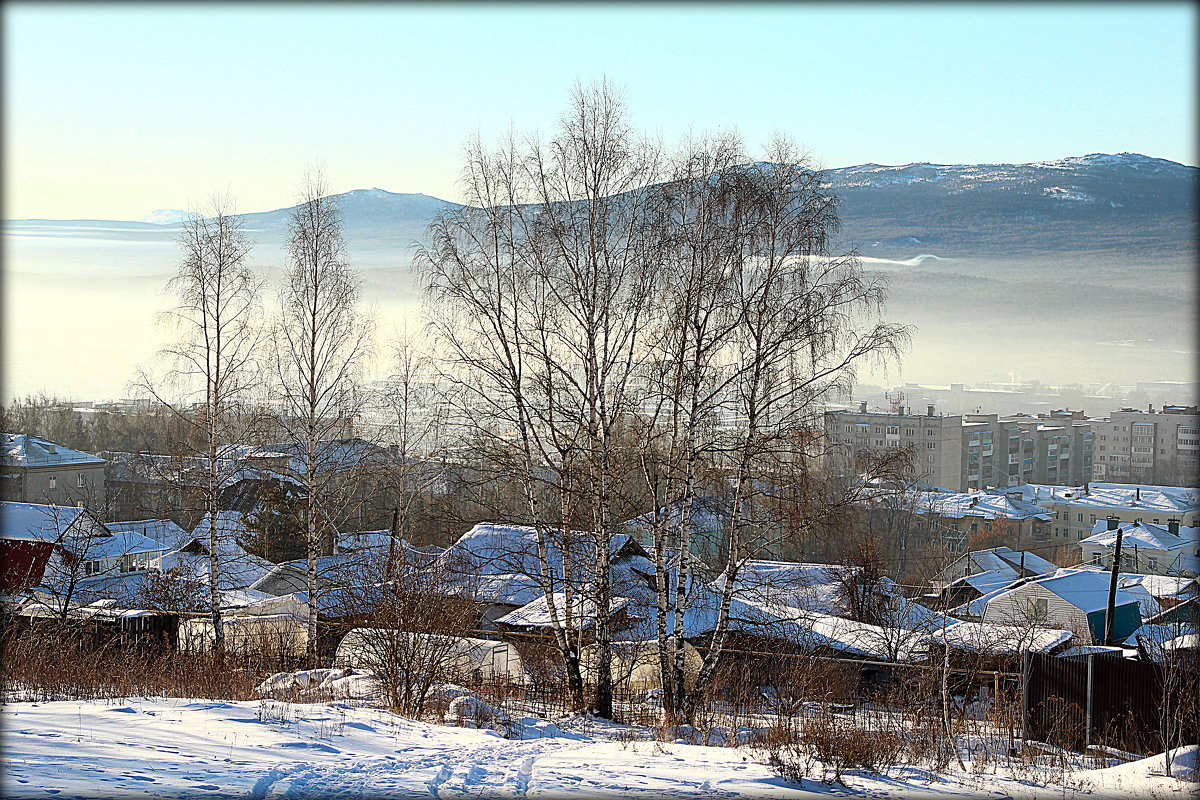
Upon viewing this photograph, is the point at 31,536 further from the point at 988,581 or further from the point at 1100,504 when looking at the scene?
the point at 1100,504

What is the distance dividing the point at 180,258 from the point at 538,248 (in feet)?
27.6

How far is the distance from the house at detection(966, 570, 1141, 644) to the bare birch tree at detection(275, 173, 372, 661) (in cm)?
2160

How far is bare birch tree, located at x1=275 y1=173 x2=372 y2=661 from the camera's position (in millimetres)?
19062

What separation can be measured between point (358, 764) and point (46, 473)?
1449 inches

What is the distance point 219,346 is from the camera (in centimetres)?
1858

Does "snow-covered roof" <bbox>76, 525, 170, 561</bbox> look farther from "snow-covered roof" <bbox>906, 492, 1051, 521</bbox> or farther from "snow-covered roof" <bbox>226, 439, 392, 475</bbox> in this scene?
"snow-covered roof" <bbox>906, 492, 1051, 521</bbox>

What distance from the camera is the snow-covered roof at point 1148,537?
4781 centimetres

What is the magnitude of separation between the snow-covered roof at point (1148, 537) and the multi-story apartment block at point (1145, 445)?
22.8 m

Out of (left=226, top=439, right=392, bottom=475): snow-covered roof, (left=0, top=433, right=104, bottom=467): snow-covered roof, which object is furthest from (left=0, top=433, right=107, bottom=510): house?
(left=226, top=439, right=392, bottom=475): snow-covered roof

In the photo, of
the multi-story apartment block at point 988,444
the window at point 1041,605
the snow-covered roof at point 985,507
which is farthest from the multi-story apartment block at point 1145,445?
the window at point 1041,605

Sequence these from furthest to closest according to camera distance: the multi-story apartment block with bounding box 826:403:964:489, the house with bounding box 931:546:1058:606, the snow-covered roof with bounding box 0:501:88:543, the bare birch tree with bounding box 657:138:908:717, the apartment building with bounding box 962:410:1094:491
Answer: the apartment building with bounding box 962:410:1094:491
the multi-story apartment block with bounding box 826:403:964:489
the house with bounding box 931:546:1058:606
the snow-covered roof with bounding box 0:501:88:543
the bare birch tree with bounding box 657:138:908:717

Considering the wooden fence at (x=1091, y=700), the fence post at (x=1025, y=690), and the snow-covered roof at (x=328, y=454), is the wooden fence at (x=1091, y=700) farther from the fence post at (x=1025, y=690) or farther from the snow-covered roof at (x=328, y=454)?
the snow-covered roof at (x=328, y=454)

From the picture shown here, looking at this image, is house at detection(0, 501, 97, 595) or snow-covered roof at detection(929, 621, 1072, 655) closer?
house at detection(0, 501, 97, 595)

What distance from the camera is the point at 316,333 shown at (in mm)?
19203
